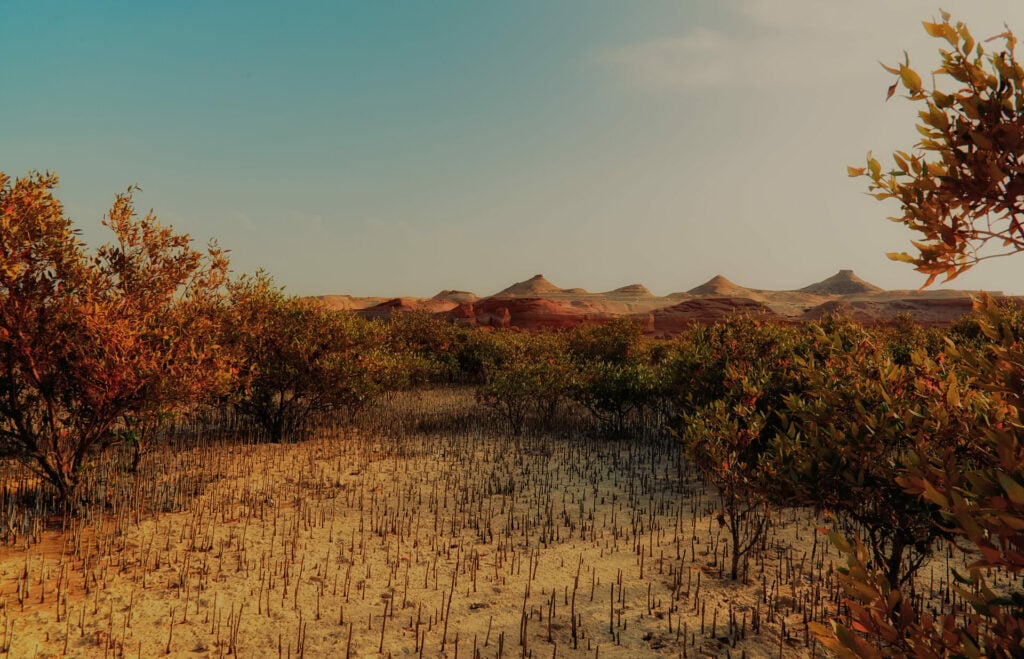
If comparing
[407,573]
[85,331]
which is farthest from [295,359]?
[407,573]

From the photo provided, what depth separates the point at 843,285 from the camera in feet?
462

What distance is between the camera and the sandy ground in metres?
5.78

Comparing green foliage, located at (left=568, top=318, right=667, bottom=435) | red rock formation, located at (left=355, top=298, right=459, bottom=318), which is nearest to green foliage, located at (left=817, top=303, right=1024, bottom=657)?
green foliage, located at (left=568, top=318, right=667, bottom=435)

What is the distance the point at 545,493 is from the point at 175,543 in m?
6.51

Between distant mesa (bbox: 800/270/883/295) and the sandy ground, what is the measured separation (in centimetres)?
14575

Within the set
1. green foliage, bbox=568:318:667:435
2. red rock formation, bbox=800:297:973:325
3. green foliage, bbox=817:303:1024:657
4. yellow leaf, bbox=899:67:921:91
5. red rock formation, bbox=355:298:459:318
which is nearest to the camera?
green foliage, bbox=817:303:1024:657

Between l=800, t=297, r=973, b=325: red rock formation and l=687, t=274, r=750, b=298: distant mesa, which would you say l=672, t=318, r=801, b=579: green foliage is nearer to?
l=800, t=297, r=973, b=325: red rock formation

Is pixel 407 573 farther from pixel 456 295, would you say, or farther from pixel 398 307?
pixel 456 295

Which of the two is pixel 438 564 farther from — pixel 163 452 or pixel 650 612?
pixel 163 452

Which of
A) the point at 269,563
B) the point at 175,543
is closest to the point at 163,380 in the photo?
the point at 175,543

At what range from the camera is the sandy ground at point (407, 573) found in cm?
578

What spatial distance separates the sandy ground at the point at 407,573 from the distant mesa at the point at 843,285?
146 m

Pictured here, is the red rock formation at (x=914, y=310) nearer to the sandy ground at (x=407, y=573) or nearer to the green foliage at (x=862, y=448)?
the sandy ground at (x=407, y=573)

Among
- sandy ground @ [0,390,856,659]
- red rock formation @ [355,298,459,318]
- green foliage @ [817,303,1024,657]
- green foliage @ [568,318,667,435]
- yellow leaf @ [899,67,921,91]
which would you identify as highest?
red rock formation @ [355,298,459,318]
